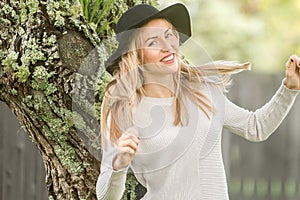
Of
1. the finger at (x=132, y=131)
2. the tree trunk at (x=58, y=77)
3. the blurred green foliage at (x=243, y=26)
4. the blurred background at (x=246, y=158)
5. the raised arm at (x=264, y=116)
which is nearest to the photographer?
the finger at (x=132, y=131)

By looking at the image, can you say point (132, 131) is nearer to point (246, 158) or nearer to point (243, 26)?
point (246, 158)

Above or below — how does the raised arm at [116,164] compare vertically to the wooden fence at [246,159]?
below

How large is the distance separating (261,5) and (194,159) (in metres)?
8.89

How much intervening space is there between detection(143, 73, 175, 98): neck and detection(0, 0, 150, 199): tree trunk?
377mm

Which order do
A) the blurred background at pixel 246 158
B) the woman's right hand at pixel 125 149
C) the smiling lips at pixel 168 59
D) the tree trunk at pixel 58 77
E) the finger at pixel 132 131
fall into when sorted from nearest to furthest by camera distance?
the woman's right hand at pixel 125 149 → the finger at pixel 132 131 → the smiling lips at pixel 168 59 → the tree trunk at pixel 58 77 → the blurred background at pixel 246 158

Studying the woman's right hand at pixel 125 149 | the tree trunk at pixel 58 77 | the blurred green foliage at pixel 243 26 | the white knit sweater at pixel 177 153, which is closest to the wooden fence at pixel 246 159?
the tree trunk at pixel 58 77

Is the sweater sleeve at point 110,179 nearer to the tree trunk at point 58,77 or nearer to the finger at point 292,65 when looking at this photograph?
the tree trunk at point 58,77

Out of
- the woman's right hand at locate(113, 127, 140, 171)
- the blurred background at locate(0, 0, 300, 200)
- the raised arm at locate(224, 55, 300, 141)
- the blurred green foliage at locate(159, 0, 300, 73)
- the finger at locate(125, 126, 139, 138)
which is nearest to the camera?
the woman's right hand at locate(113, 127, 140, 171)

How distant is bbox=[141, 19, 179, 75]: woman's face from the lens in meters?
2.46

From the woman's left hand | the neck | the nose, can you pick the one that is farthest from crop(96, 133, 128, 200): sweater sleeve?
the woman's left hand

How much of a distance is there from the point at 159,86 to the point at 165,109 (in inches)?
3.0

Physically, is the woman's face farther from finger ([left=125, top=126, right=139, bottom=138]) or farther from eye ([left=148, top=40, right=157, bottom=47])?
finger ([left=125, top=126, right=139, bottom=138])

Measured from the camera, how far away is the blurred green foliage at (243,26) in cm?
1098

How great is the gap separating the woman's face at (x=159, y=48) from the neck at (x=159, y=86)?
0.12 feet
